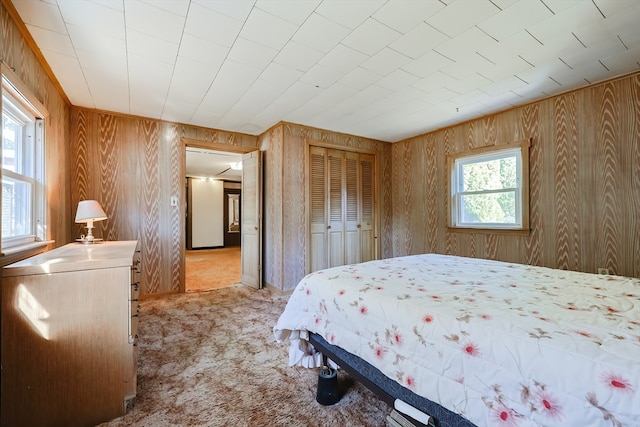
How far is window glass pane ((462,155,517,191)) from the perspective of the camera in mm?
3420

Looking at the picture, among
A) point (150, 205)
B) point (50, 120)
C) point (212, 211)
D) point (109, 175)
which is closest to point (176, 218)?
point (150, 205)

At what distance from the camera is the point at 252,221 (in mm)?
4320

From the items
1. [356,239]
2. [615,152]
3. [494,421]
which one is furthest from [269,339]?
[615,152]

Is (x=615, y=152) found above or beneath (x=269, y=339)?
above

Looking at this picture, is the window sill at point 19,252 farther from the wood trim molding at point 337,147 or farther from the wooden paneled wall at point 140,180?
the wood trim molding at point 337,147

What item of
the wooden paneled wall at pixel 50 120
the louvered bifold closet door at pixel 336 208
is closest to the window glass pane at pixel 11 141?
the wooden paneled wall at pixel 50 120

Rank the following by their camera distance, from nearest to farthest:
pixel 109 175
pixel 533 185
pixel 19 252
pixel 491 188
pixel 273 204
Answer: pixel 19 252, pixel 533 185, pixel 109 175, pixel 491 188, pixel 273 204

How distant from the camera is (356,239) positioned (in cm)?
455

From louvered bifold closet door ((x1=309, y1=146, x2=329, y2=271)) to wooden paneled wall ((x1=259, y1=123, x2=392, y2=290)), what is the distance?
0.48 ft

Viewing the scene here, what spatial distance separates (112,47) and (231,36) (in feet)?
3.11

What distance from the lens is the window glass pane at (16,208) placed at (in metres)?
1.96

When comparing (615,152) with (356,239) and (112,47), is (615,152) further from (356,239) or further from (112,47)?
(112,47)

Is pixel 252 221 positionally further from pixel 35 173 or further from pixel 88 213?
pixel 35 173

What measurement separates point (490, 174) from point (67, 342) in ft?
14.2
